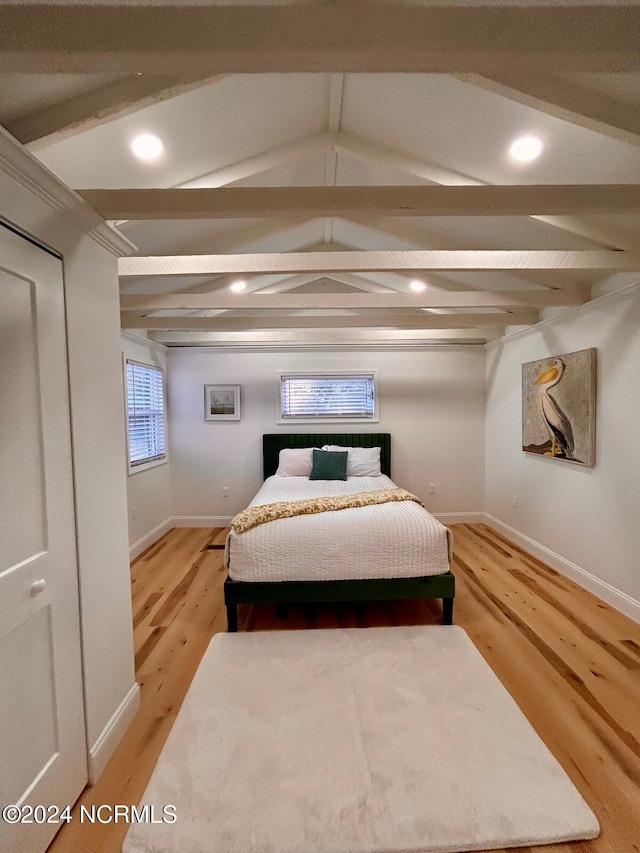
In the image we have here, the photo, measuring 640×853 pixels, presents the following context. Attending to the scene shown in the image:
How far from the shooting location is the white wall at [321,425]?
4.50 m

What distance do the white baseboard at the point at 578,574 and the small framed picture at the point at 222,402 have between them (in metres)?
3.48

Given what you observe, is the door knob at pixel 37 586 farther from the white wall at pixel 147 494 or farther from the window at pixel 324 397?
the window at pixel 324 397

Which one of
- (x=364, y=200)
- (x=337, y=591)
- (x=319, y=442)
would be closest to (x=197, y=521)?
(x=319, y=442)

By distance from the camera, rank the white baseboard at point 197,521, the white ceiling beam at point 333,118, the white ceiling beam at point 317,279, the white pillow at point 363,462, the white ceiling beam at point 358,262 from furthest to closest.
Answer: the white baseboard at point 197,521, the white pillow at point 363,462, the white ceiling beam at point 317,279, the white ceiling beam at point 358,262, the white ceiling beam at point 333,118

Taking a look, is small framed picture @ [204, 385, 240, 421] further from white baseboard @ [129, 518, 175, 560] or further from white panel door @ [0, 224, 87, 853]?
white panel door @ [0, 224, 87, 853]

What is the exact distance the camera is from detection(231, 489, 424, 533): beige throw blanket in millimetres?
A: 2422

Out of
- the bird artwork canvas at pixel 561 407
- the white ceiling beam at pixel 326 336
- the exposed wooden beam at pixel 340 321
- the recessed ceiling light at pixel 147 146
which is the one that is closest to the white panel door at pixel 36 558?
the recessed ceiling light at pixel 147 146

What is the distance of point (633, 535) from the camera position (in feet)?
8.12

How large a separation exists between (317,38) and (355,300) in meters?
1.96

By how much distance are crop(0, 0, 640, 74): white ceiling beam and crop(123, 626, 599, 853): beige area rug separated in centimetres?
233

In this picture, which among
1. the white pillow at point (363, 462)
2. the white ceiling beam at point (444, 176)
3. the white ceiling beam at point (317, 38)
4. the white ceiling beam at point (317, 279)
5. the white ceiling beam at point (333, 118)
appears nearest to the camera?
the white ceiling beam at point (317, 38)

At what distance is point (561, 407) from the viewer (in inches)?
122

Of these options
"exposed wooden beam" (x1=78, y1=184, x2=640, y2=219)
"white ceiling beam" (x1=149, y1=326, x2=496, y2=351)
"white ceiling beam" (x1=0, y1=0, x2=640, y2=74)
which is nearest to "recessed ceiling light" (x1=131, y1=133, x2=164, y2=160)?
"exposed wooden beam" (x1=78, y1=184, x2=640, y2=219)

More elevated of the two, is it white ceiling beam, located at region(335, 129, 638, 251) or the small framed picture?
white ceiling beam, located at region(335, 129, 638, 251)
